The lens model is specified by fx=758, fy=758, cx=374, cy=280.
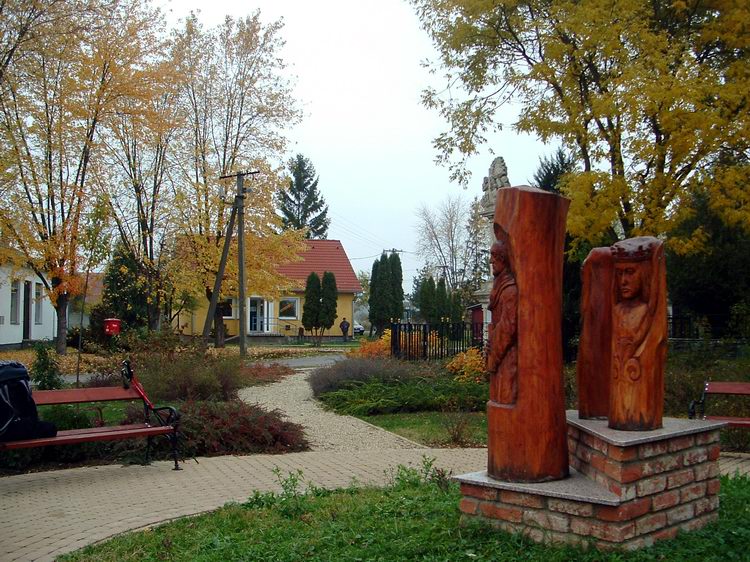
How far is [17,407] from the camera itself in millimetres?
7637

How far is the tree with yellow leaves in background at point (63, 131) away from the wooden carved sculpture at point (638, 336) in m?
20.4

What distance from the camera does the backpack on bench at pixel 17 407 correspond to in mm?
7441

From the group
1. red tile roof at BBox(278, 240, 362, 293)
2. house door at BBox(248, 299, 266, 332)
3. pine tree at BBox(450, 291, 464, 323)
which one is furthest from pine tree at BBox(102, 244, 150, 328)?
pine tree at BBox(450, 291, 464, 323)

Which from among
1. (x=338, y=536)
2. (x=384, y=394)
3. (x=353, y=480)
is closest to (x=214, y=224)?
(x=384, y=394)

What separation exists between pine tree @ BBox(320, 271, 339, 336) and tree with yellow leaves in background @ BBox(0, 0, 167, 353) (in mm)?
22765

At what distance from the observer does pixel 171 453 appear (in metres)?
9.23

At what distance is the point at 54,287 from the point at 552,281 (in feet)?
Answer: 73.5

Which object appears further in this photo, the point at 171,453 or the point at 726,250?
the point at 726,250

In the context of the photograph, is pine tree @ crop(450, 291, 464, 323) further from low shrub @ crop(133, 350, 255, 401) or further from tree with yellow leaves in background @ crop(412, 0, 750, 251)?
low shrub @ crop(133, 350, 255, 401)

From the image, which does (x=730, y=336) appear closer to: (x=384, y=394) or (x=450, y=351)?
(x=450, y=351)

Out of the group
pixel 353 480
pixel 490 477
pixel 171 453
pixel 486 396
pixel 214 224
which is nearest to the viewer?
pixel 490 477

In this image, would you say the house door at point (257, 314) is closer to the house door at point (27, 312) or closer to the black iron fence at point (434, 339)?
the house door at point (27, 312)

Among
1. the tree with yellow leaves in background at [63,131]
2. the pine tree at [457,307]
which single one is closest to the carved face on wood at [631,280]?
the tree with yellow leaves in background at [63,131]

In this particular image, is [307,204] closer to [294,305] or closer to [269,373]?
[294,305]
